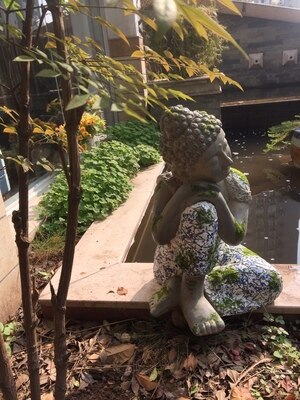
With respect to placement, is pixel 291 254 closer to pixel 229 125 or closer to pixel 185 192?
pixel 185 192

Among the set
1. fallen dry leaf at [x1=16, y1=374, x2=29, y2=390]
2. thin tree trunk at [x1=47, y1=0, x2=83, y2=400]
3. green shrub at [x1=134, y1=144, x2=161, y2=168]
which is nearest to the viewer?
thin tree trunk at [x1=47, y1=0, x2=83, y2=400]

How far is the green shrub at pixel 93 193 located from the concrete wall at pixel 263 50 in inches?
393

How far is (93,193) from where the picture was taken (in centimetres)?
329

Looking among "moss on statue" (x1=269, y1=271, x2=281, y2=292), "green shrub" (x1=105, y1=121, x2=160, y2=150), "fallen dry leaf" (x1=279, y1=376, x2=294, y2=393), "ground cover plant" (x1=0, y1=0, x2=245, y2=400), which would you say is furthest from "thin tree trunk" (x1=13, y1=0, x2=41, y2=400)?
"green shrub" (x1=105, y1=121, x2=160, y2=150)

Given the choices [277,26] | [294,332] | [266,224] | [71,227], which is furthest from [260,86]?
[71,227]

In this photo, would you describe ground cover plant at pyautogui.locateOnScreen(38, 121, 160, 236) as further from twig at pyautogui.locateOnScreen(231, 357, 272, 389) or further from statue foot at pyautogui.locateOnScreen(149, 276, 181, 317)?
twig at pyautogui.locateOnScreen(231, 357, 272, 389)

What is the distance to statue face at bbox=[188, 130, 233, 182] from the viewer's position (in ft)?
4.87

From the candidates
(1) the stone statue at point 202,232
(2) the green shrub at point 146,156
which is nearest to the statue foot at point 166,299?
(1) the stone statue at point 202,232

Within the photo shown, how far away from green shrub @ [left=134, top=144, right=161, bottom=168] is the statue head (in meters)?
2.92

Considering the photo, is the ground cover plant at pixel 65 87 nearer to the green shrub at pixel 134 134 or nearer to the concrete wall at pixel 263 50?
the green shrub at pixel 134 134

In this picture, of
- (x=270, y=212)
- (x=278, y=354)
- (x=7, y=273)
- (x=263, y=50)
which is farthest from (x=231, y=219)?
(x=263, y=50)

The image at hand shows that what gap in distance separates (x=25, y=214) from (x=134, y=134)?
13.8ft

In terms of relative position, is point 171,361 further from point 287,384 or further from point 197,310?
point 287,384

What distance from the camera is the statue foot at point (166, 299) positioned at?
1735mm
